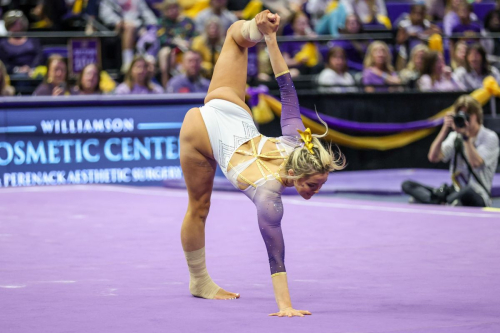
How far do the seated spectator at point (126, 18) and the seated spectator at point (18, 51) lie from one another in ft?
3.43

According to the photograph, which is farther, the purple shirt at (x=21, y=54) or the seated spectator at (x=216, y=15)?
the seated spectator at (x=216, y=15)

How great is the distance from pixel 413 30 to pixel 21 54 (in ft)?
17.8

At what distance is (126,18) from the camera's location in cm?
1159

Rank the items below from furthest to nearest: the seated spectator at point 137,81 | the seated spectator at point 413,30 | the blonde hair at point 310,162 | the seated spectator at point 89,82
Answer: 1. the seated spectator at point 413,30
2. the seated spectator at point 137,81
3. the seated spectator at point 89,82
4. the blonde hair at point 310,162

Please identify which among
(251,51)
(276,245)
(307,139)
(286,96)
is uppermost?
(286,96)

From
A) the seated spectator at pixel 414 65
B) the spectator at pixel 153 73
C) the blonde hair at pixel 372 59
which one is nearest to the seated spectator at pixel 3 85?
the spectator at pixel 153 73

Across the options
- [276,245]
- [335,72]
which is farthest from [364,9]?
[276,245]

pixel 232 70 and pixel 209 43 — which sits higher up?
pixel 232 70

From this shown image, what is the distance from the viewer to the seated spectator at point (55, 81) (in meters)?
9.30

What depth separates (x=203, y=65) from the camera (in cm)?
1053

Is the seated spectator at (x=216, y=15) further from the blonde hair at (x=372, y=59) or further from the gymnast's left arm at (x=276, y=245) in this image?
the gymnast's left arm at (x=276, y=245)

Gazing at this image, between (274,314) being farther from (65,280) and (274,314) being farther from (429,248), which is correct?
(429,248)

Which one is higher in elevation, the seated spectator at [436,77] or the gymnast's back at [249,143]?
the gymnast's back at [249,143]

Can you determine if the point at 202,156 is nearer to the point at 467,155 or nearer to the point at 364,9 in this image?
the point at 467,155
